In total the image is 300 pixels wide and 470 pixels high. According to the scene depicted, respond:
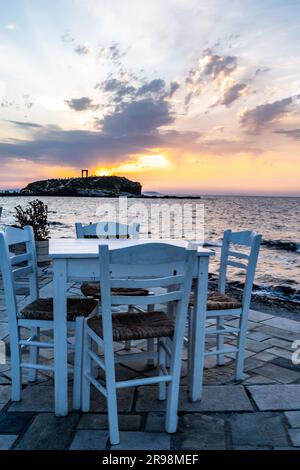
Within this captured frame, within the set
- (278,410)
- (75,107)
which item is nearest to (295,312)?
(278,410)

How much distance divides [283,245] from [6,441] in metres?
16.2

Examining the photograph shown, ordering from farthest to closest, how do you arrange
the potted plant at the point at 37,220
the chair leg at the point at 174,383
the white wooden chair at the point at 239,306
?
1. the potted plant at the point at 37,220
2. the white wooden chair at the point at 239,306
3. the chair leg at the point at 174,383

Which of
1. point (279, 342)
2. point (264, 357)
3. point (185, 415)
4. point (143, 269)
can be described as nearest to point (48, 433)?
point (185, 415)

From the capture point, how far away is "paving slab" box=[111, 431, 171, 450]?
1938mm

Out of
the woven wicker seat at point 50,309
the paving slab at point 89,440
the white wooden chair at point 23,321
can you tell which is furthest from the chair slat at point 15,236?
the paving slab at point 89,440

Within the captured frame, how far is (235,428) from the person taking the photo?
83.5 inches

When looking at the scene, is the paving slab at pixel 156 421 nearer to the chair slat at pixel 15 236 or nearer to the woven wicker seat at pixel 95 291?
the woven wicker seat at pixel 95 291

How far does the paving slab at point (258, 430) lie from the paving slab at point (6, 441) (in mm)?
1067

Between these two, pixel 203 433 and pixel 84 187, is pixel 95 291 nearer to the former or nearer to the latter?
pixel 203 433

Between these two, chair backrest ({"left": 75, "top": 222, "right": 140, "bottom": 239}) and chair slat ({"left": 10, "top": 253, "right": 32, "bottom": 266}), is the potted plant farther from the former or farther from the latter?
chair slat ({"left": 10, "top": 253, "right": 32, "bottom": 266})

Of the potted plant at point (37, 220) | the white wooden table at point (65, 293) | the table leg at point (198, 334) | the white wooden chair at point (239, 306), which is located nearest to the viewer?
the white wooden table at point (65, 293)

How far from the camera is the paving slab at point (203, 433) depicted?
6.40 ft
